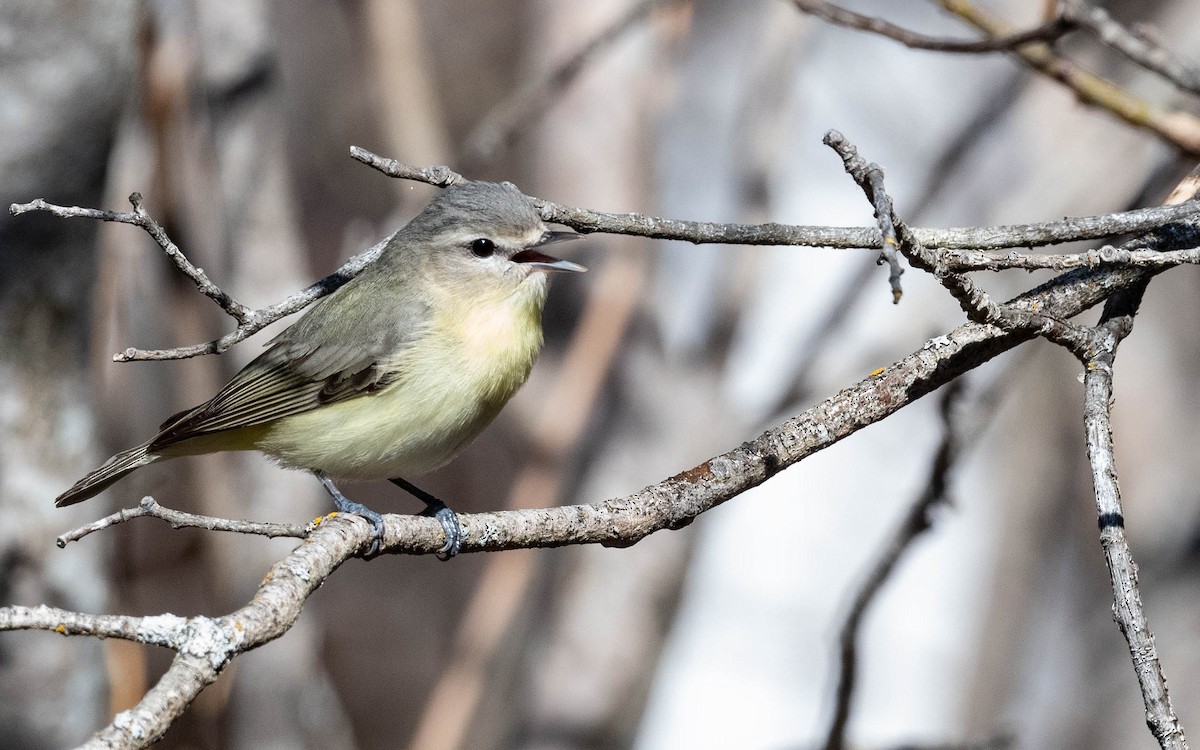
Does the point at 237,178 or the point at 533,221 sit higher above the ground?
the point at 237,178

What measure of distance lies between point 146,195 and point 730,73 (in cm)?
609

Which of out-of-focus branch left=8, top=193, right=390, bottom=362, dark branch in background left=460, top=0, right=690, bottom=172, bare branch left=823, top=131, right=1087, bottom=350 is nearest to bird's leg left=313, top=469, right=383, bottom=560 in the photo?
out-of-focus branch left=8, top=193, right=390, bottom=362

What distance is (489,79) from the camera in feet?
32.1

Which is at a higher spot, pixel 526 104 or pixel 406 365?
pixel 526 104


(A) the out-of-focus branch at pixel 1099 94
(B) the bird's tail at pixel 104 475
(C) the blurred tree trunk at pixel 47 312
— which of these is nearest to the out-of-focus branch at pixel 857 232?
(A) the out-of-focus branch at pixel 1099 94

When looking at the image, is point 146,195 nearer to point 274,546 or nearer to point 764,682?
point 274,546

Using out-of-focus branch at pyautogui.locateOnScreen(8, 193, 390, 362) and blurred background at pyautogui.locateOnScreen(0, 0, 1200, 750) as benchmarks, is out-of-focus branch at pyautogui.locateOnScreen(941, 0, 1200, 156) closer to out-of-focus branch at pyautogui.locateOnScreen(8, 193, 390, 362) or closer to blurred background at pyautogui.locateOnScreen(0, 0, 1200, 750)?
blurred background at pyautogui.locateOnScreen(0, 0, 1200, 750)

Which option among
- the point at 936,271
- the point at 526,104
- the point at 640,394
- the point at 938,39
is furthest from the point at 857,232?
the point at 640,394

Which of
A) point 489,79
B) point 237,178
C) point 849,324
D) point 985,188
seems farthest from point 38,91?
point 489,79

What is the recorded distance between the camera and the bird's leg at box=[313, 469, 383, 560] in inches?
88.0

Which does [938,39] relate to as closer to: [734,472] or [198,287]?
[734,472]

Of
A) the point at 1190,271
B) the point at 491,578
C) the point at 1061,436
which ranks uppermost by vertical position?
the point at 1190,271

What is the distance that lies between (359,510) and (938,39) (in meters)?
2.18

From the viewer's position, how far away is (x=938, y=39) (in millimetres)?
3100
